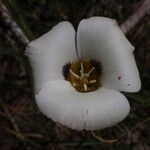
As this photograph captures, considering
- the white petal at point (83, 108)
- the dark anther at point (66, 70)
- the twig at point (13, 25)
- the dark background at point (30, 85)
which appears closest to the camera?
the white petal at point (83, 108)

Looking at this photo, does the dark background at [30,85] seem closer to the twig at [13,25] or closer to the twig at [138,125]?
the twig at [138,125]

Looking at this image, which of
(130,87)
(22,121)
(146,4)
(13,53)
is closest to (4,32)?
(13,53)

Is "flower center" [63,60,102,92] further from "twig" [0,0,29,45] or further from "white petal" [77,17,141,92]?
"twig" [0,0,29,45]

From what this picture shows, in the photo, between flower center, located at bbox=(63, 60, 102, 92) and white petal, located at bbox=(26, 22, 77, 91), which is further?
flower center, located at bbox=(63, 60, 102, 92)

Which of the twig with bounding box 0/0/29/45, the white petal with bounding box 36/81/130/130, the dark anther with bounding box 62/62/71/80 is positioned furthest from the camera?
the twig with bounding box 0/0/29/45

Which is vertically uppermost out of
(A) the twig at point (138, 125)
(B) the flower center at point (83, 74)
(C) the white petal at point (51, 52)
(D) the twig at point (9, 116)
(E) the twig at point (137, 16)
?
(C) the white petal at point (51, 52)

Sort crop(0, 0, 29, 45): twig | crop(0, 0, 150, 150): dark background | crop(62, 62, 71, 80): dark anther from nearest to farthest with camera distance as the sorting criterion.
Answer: crop(62, 62, 71, 80): dark anther < crop(0, 0, 29, 45): twig < crop(0, 0, 150, 150): dark background

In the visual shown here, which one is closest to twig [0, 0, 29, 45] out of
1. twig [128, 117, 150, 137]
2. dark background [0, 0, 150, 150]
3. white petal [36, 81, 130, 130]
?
dark background [0, 0, 150, 150]

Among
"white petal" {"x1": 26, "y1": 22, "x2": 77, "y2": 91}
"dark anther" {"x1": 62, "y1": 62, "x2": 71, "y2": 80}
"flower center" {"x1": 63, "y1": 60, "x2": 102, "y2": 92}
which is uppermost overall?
"white petal" {"x1": 26, "y1": 22, "x2": 77, "y2": 91}

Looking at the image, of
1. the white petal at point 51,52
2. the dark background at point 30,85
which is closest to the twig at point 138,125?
the dark background at point 30,85
